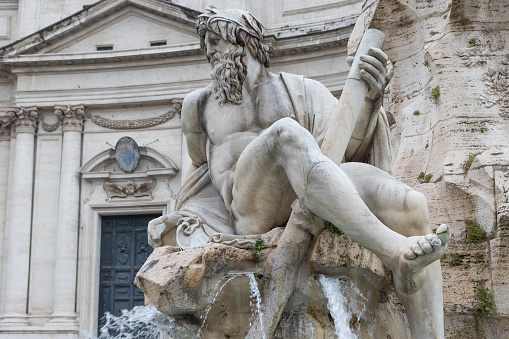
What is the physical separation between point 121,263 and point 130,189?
1971 millimetres

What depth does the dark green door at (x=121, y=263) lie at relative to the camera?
59.8ft

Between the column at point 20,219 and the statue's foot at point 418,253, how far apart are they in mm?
17003

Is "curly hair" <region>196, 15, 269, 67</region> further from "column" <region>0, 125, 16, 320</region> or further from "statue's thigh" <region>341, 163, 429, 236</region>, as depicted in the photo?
"column" <region>0, 125, 16, 320</region>

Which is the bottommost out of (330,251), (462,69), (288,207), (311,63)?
(330,251)

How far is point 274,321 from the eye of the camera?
9.95 ft

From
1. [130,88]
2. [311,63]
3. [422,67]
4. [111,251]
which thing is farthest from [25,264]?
[422,67]

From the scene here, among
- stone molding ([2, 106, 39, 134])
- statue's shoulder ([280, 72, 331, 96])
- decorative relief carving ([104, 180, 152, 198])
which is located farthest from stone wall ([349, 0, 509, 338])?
stone molding ([2, 106, 39, 134])

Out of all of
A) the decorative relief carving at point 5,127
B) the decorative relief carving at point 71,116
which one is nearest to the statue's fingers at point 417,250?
the decorative relief carving at point 71,116

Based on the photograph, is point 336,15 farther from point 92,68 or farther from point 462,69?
point 462,69

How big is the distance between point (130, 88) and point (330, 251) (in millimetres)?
16961

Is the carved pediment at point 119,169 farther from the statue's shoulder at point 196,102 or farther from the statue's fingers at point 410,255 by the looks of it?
→ the statue's fingers at point 410,255

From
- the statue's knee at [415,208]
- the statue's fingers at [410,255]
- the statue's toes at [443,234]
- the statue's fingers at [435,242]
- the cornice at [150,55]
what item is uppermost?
the cornice at [150,55]

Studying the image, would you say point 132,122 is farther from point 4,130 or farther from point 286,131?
point 286,131

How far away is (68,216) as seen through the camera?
18.7 meters
